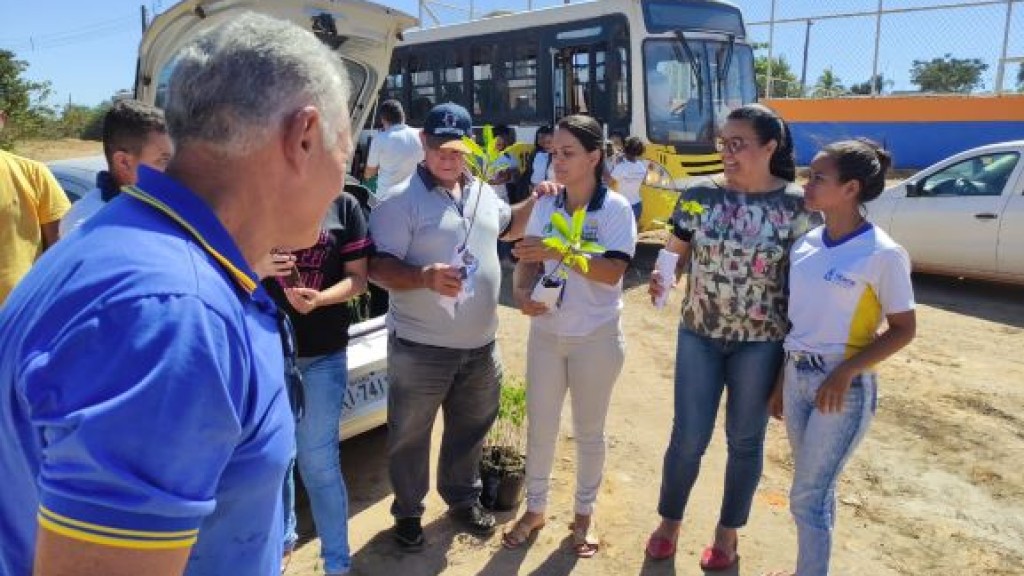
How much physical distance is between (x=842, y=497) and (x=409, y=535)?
7.46ft

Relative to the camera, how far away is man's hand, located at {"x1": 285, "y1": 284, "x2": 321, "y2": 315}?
8.80 ft

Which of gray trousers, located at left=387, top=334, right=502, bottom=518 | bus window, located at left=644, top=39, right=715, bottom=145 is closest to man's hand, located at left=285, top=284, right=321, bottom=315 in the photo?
gray trousers, located at left=387, top=334, right=502, bottom=518

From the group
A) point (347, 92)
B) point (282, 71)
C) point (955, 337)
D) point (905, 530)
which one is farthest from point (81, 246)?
point (955, 337)

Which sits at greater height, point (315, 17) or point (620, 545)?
point (315, 17)

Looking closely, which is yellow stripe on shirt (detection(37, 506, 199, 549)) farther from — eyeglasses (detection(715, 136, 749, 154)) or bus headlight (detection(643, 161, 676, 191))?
bus headlight (detection(643, 161, 676, 191))

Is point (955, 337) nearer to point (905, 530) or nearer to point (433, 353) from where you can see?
point (905, 530)

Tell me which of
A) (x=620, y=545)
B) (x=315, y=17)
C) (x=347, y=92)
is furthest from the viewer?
(x=315, y=17)

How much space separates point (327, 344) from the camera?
2.93m

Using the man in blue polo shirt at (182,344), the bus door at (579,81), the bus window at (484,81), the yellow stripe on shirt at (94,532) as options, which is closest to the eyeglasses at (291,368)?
the man in blue polo shirt at (182,344)

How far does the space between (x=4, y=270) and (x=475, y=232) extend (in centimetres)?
201

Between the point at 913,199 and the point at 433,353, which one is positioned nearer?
the point at 433,353

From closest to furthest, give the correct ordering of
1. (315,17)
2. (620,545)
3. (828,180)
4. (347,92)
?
(347,92) → (828,180) → (620,545) → (315,17)

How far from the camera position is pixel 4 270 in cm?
312

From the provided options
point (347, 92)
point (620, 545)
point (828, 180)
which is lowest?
point (620, 545)
